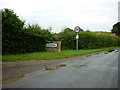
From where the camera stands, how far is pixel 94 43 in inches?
1020

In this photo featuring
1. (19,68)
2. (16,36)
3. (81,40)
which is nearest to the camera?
(19,68)

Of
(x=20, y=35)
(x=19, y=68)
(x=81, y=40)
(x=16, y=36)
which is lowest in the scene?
(x=19, y=68)

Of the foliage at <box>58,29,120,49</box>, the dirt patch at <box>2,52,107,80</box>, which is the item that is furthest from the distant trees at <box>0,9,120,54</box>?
the dirt patch at <box>2,52,107,80</box>

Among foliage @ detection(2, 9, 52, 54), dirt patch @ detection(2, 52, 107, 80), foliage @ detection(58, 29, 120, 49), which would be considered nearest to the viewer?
dirt patch @ detection(2, 52, 107, 80)

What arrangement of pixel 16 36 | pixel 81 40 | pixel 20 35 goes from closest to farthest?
pixel 16 36, pixel 20 35, pixel 81 40

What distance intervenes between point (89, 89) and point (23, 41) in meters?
11.3

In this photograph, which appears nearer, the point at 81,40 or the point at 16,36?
the point at 16,36

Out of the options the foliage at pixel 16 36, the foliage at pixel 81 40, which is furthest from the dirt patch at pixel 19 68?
the foliage at pixel 81 40

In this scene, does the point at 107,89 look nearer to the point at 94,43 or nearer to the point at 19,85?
the point at 19,85

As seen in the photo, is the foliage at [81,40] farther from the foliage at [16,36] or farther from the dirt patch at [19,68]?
the dirt patch at [19,68]

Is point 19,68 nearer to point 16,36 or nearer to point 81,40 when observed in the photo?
point 16,36

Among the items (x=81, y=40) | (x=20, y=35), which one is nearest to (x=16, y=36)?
(x=20, y=35)

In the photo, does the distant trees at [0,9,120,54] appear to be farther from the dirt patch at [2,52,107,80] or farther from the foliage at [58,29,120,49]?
the dirt patch at [2,52,107,80]

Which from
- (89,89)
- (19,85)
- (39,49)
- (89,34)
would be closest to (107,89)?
(89,89)
